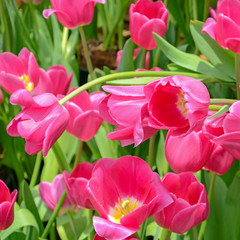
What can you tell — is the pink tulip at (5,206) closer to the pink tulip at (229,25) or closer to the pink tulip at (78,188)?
the pink tulip at (78,188)

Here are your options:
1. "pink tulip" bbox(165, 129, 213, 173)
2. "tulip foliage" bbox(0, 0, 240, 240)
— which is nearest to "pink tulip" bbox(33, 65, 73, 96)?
"tulip foliage" bbox(0, 0, 240, 240)

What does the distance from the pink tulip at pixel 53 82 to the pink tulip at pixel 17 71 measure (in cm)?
1

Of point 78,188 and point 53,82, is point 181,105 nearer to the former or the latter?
point 78,188

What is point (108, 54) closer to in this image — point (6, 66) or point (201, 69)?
point (6, 66)

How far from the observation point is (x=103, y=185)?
493mm

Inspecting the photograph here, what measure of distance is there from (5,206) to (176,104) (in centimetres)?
23

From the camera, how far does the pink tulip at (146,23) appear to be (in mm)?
748

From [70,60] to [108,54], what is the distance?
451 mm

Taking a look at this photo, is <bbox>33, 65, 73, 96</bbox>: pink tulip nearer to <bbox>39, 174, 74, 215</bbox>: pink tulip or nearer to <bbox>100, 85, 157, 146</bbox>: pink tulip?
<bbox>39, 174, 74, 215</bbox>: pink tulip

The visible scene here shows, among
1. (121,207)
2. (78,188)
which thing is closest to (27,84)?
(78,188)

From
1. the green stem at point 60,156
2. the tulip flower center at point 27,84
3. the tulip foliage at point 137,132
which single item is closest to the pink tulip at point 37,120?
the tulip foliage at point 137,132

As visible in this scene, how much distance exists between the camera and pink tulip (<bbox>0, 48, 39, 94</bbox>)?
732mm

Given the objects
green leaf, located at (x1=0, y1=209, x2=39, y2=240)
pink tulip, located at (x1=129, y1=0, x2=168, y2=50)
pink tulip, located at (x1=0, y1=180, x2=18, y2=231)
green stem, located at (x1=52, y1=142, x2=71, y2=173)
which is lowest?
green leaf, located at (x1=0, y1=209, x2=39, y2=240)

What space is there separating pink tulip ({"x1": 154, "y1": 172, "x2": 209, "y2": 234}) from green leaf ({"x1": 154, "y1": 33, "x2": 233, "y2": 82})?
0.68 ft
